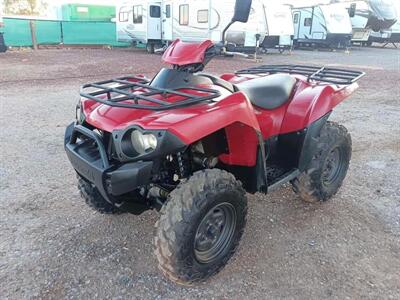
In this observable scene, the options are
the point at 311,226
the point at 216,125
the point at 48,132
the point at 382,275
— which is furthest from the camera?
the point at 48,132

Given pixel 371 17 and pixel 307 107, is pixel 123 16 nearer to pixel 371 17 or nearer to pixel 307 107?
pixel 371 17

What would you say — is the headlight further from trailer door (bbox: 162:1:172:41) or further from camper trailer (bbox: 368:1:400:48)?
camper trailer (bbox: 368:1:400:48)

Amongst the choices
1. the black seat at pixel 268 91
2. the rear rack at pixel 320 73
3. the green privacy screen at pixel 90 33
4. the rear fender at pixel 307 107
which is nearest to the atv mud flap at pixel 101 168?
the black seat at pixel 268 91

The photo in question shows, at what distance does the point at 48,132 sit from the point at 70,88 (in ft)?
13.2

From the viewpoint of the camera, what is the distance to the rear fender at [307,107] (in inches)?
121

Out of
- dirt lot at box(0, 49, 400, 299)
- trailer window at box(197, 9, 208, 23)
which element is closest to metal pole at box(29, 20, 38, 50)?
trailer window at box(197, 9, 208, 23)

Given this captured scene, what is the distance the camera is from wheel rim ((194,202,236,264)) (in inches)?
98.3

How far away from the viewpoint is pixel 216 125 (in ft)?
7.27

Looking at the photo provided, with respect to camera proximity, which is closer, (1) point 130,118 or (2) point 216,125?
(2) point 216,125

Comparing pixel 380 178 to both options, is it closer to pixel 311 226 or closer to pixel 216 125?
pixel 311 226

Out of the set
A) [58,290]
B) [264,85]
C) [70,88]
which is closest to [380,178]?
[264,85]

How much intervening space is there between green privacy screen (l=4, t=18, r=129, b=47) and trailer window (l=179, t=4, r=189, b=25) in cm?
766

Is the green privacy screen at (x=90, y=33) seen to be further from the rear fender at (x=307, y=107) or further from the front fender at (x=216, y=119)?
the front fender at (x=216, y=119)

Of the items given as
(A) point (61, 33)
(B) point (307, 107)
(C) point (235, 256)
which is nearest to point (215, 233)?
(C) point (235, 256)
